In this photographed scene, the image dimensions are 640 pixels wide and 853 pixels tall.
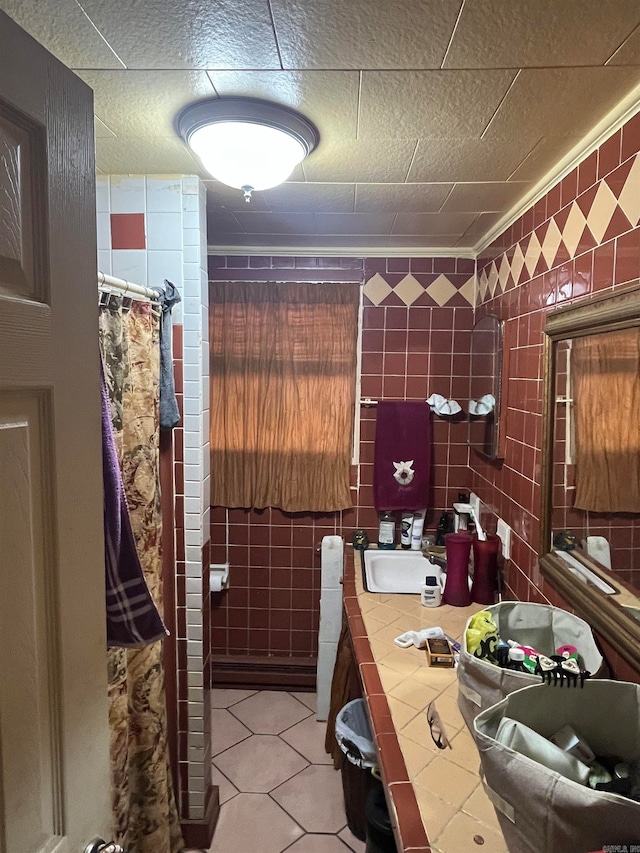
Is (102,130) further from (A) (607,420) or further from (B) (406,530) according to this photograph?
(B) (406,530)

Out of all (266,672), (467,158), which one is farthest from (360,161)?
(266,672)

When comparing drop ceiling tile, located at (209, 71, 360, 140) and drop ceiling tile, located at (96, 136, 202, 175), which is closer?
drop ceiling tile, located at (209, 71, 360, 140)

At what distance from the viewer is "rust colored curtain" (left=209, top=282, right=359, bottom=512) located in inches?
111

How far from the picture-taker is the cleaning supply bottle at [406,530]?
2.83 m

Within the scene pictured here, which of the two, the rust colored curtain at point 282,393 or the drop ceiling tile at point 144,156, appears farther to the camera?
the rust colored curtain at point 282,393

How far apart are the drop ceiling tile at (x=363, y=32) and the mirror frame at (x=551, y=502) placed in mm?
665

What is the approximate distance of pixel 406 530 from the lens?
285 cm

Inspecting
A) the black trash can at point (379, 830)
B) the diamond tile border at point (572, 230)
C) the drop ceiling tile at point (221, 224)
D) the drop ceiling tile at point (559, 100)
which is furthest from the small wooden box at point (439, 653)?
the drop ceiling tile at point (221, 224)

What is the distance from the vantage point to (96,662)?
89 cm

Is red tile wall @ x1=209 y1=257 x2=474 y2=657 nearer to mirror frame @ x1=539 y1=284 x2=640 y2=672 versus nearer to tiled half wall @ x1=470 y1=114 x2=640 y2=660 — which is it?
tiled half wall @ x1=470 y1=114 x2=640 y2=660

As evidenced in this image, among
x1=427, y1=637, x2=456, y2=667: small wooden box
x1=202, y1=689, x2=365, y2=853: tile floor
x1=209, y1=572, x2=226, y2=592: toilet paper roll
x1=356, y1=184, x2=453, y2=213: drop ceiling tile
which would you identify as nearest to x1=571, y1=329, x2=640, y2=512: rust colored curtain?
x1=427, y1=637, x2=456, y2=667: small wooden box

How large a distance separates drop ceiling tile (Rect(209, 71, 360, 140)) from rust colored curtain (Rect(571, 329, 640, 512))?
2.72 ft

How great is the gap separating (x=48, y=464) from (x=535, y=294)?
5.41ft

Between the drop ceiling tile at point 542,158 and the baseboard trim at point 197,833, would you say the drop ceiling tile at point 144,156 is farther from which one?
the baseboard trim at point 197,833
